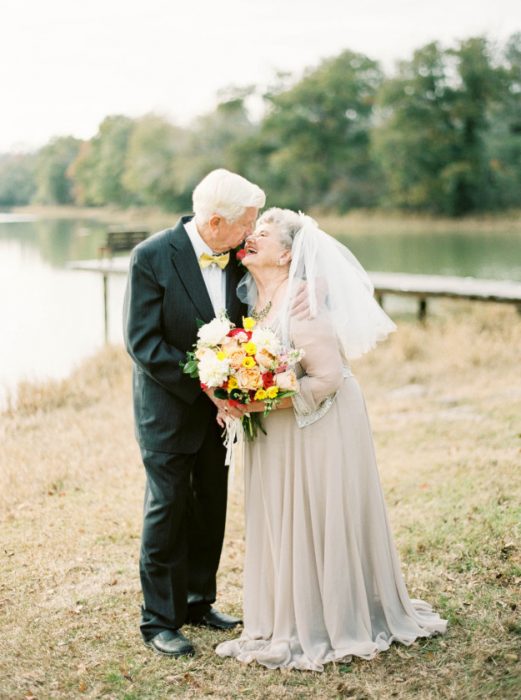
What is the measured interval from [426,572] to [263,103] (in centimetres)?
5501

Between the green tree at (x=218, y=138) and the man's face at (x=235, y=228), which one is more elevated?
the green tree at (x=218, y=138)

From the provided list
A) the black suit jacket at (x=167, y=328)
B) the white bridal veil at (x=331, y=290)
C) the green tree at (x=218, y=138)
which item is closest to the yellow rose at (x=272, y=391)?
the white bridal veil at (x=331, y=290)

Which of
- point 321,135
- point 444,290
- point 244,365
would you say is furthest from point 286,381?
Result: point 321,135

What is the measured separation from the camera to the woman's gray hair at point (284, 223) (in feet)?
11.8

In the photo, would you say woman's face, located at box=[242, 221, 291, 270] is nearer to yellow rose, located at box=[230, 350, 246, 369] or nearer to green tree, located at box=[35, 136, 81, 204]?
yellow rose, located at box=[230, 350, 246, 369]

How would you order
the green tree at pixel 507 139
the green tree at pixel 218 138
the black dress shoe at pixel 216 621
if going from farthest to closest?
the green tree at pixel 218 138 < the green tree at pixel 507 139 < the black dress shoe at pixel 216 621

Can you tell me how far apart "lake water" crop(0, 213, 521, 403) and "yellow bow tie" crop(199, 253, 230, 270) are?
7.56 m

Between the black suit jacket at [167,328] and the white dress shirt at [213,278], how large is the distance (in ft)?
0.09

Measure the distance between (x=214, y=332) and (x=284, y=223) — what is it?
57 centimetres

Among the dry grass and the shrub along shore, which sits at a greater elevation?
the shrub along shore

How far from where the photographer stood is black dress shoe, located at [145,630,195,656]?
378 centimetres

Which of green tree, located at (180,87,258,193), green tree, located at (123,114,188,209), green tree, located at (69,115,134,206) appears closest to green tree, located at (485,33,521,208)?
green tree, located at (180,87,258,193)

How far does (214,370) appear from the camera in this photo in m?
3.38

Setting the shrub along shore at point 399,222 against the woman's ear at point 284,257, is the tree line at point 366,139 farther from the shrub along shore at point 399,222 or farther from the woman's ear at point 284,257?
the woman's ear at point 284,257
